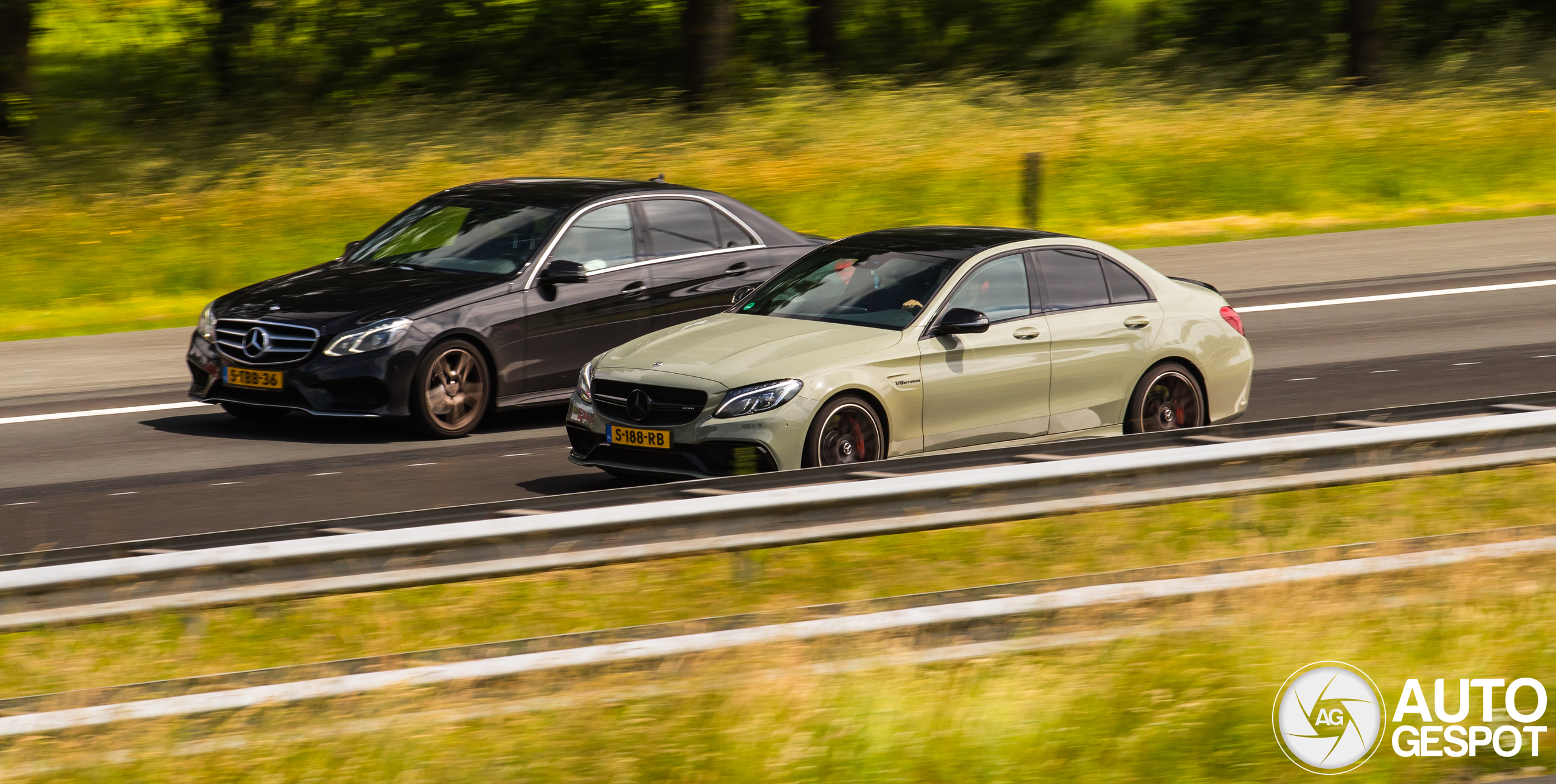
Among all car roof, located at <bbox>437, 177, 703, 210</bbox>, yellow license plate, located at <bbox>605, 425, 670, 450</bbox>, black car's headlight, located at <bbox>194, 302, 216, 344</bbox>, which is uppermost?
car roof, located at <bbox>437, 177, 703, 210</bbox>

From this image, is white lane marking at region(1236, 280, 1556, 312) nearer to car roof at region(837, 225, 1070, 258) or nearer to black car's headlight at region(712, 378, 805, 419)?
car roof at region(837, 225, 1070, 258)

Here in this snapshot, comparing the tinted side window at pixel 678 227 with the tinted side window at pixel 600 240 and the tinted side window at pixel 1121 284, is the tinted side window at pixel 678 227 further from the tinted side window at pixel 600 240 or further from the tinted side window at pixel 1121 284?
the tinted side window at pixel 1121 284

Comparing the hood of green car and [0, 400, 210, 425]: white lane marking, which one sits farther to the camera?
[0, 400, 210, 425]: white lane marking

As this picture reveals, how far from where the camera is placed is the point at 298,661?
611 cm

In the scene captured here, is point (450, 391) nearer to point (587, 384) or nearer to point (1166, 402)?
point (587, 384)

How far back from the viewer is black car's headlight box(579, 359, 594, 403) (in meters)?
9.22

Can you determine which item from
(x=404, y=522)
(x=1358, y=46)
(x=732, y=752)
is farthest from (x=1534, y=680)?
(x=1358, y=46)

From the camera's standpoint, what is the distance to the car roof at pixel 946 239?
9.63m

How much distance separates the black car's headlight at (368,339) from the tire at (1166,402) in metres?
4.48

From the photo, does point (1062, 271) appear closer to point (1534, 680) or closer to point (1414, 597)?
point (1414, 597)

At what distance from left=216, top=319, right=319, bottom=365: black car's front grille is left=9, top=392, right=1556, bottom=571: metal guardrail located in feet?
12.3

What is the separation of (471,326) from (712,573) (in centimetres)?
428

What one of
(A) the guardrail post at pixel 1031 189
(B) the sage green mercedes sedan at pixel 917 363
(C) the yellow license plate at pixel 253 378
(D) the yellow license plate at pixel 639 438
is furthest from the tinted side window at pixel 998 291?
(A) the guardrail post at pixel 1031 189

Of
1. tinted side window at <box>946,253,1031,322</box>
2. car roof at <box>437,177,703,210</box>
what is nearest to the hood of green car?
tinted side window at <box>946,253,1031,322</box>
